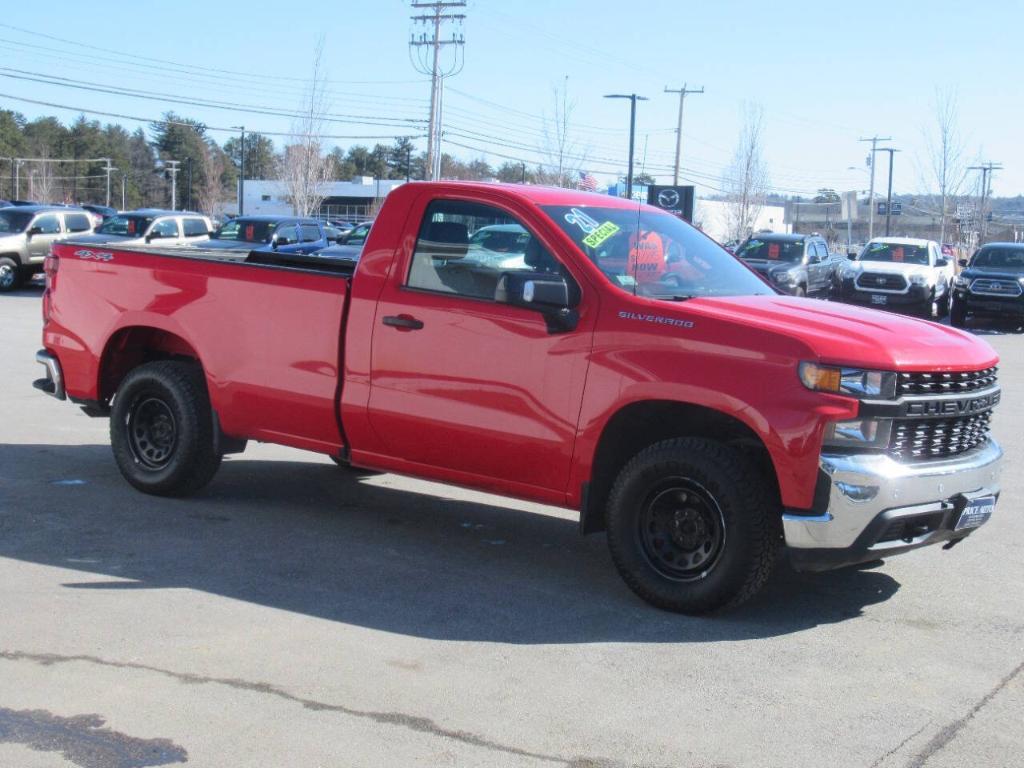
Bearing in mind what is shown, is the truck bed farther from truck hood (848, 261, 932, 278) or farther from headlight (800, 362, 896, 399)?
truck hood (848, 261, 932, 278)

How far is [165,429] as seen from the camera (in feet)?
25.1

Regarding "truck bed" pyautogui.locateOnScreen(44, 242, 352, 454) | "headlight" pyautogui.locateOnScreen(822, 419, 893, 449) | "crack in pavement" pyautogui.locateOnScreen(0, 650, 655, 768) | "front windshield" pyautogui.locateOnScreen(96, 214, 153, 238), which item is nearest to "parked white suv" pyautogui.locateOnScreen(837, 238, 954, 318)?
"front windshield" pyautogui.locateOnScreen(96, 214, 153, 238)

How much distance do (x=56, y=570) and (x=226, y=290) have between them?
1.93 m

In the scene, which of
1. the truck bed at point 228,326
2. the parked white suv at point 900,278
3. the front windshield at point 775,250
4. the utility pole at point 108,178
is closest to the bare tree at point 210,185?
the utility pole at point 108,178

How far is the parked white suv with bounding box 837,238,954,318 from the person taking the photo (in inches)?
1059

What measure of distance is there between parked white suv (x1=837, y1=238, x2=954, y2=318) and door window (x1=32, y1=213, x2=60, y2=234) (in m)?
18.3

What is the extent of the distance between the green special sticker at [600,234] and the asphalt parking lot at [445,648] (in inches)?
68.8

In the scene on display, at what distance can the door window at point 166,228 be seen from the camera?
2828cm

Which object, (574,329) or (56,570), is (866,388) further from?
(56,570)

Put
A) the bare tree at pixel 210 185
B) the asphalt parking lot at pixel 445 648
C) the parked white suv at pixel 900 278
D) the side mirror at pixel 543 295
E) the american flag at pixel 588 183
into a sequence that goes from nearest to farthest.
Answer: the asphalt parking lot at pixel 445 648 → the side mirror at pixel 543 295 → the american flag at pixel 588 183 → the parked white suv at pixel 900 278 → the bare tree at pixel 210 185

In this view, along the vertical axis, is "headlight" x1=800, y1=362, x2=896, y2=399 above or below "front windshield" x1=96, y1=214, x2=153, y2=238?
below

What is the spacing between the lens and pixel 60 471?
836cm

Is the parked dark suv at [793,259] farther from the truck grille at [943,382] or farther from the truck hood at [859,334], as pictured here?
the truck grille at [943,382]

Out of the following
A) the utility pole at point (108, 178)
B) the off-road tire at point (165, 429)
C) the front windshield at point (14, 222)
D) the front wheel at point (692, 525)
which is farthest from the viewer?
the utility pole at point (108, 178)
